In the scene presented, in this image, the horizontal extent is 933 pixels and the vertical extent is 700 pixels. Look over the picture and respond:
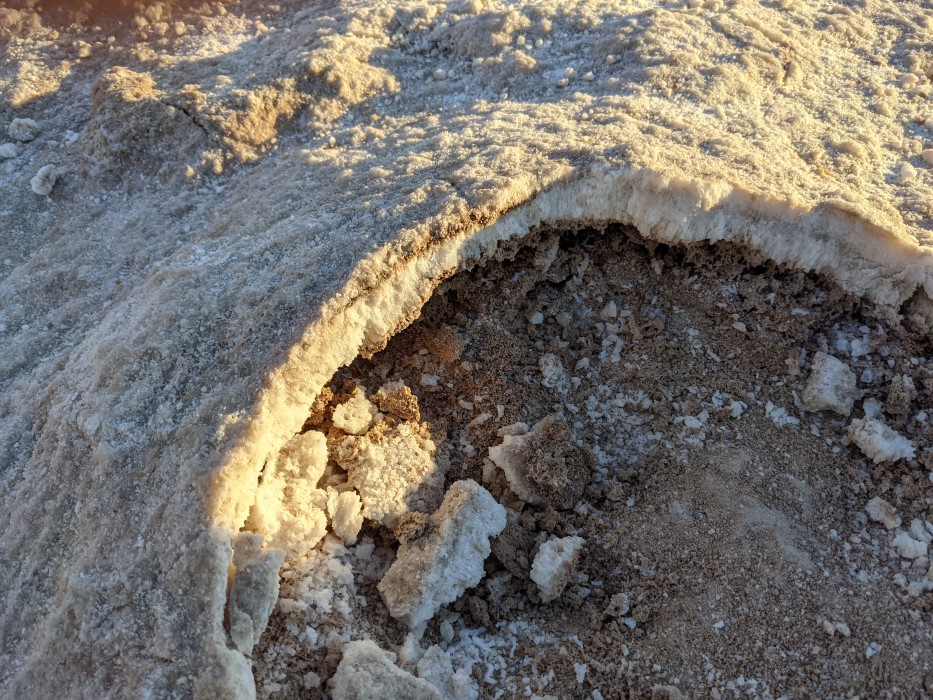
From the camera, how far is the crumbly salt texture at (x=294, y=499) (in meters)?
2.97

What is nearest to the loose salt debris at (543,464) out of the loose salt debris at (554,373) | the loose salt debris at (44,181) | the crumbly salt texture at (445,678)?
the loose salt debris at (554,373)

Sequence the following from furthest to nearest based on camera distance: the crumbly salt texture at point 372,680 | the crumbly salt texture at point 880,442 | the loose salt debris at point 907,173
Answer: the loose salt debris at point 907,173
the crumbly salt texture at point 880,442
the crumbly salt texture at point 372,680

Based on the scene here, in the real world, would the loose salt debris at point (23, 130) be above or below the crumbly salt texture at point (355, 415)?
above

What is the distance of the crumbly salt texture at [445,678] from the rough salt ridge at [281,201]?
728 mm

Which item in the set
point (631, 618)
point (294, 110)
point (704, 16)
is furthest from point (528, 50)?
point (631, 618)

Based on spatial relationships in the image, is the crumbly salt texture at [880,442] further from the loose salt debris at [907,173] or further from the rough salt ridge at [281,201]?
the loose salt debris at [907,173]

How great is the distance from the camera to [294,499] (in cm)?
310

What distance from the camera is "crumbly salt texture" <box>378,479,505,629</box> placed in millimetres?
2900

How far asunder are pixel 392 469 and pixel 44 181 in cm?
403

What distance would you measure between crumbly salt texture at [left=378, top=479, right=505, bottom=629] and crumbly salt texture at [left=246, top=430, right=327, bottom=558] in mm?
418

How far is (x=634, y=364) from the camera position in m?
3.82

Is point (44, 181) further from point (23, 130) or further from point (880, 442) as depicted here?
point (880, 442)

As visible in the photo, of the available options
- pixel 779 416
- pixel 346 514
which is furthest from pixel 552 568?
pixel 779 416

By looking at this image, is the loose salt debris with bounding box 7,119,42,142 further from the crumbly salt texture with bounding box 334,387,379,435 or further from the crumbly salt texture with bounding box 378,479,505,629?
the crumbly salt texture with bounding box 378,479,505,629
